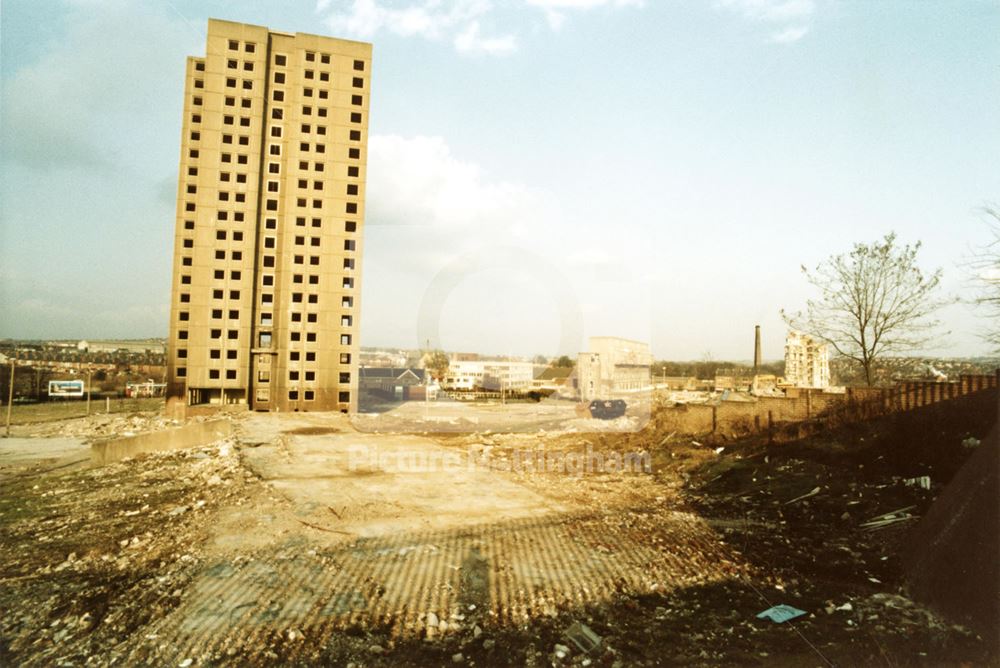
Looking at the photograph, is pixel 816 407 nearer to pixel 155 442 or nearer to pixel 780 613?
pixel 780 613

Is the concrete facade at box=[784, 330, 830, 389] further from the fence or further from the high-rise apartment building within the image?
the high-rise apartment building

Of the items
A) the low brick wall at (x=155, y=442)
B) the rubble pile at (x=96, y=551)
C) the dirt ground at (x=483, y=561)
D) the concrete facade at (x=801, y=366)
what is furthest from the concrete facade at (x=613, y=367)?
the rubble pile at (x=96, y=551)

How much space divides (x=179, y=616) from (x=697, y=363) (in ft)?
269

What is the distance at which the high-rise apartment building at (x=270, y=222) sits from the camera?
102 ft

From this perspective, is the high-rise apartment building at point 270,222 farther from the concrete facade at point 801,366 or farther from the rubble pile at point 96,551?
the concrete facade at point 801,366

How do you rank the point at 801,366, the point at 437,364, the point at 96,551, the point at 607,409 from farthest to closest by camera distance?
the point at 437,364 < the point at 801,366 < the point at 607,409 < the point at 96,551

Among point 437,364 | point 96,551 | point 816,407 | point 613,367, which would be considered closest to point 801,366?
point 613,367

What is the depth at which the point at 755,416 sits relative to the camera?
16.8 meters

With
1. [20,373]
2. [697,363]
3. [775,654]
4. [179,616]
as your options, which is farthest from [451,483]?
[697,363]

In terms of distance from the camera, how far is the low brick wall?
15914 millimetres

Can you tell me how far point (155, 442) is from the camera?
1736cm

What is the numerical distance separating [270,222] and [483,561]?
30.7m

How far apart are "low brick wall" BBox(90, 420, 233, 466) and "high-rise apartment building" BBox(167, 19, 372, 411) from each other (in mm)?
11235

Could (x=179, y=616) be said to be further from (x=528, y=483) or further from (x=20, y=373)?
(x=20, y=373)
